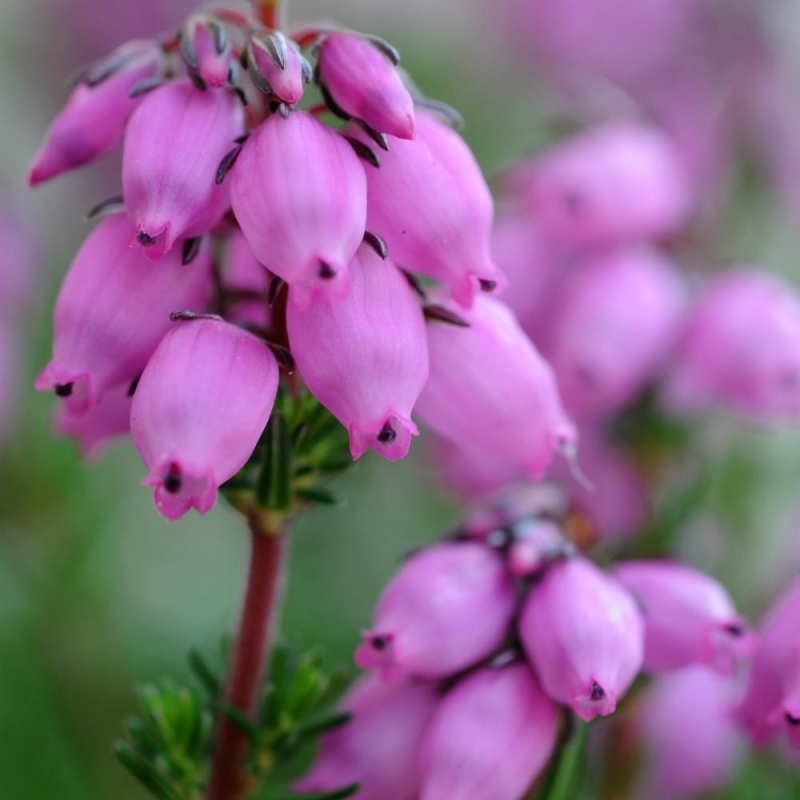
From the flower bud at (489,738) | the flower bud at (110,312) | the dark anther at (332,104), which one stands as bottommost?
the flower bud at (489,738)

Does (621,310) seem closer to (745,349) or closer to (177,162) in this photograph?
(745,349)

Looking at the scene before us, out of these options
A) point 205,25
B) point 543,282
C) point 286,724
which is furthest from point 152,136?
point 543,282

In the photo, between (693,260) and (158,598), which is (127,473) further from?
(693,260)

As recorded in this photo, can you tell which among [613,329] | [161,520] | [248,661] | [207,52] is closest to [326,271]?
[207,52]

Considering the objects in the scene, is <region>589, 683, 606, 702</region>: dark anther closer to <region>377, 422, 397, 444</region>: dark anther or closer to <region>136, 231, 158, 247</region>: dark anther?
<region>377, 422, 397, 444</region>: dark anther

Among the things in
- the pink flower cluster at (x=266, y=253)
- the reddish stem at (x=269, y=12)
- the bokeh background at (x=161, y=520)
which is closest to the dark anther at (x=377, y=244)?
the pink flower cluster at (x=266, y=253)

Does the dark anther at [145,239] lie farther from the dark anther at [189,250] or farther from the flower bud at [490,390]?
the flower bud at [490,390]
